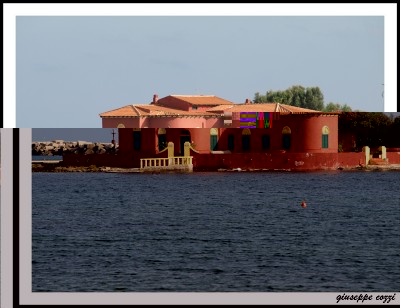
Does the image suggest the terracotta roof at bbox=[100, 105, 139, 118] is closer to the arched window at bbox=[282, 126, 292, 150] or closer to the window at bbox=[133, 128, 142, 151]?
the window at bbox=[133, 128, 142, 151]

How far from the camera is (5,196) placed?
65.1 ft

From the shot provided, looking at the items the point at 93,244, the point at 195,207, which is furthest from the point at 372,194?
the point at 93,244

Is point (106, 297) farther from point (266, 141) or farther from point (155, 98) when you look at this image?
point (266, 141)

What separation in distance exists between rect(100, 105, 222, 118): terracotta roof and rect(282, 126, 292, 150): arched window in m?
5.36

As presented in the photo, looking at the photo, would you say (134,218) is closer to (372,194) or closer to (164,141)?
(372,194)

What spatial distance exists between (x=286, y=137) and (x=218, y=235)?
119 feet

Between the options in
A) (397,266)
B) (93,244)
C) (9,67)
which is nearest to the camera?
(9,67)

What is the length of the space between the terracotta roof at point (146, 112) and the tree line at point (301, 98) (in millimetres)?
24726

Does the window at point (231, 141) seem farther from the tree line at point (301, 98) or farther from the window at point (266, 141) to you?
the tree line at point (301, 98)

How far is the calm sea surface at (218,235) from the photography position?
2877 centimetres

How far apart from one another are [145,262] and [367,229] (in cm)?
1379

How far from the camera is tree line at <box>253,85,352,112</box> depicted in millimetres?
99375

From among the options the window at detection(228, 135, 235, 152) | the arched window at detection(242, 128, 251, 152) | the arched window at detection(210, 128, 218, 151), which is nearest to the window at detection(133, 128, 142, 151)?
the arched window at detection(210, 128, 218, 151)

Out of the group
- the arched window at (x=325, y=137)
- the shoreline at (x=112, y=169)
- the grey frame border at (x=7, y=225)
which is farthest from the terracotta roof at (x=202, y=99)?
the grey frame border at (x=7, y=225)
